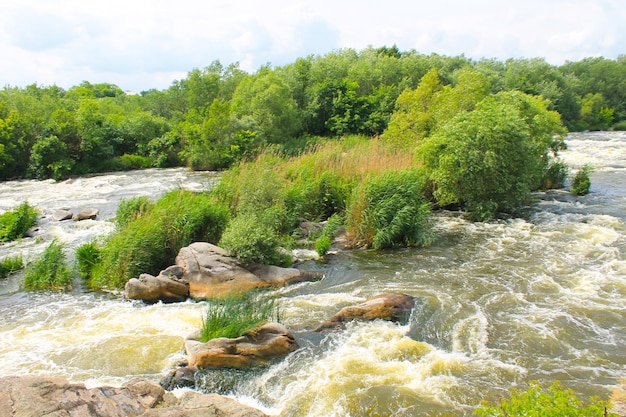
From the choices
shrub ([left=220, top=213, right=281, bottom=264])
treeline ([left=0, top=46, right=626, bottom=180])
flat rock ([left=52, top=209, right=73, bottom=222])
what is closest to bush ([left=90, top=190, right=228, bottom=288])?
shrub ([left=220, top=213, right=281, bottom=264])

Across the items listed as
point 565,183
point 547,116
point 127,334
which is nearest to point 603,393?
point 127,334

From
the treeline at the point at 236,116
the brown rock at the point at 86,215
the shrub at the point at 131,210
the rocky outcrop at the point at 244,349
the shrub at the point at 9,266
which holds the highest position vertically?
the treeline at the point at 236,116

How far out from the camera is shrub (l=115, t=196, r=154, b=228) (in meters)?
15.4

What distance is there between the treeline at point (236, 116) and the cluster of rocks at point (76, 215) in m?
11.4

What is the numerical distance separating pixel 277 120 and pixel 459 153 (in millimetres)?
21593

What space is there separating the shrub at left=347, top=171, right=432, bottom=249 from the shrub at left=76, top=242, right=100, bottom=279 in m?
8.39

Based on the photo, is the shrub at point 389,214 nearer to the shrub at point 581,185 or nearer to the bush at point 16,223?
the shrub at point 581,185

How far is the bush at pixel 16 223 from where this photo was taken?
705 inches

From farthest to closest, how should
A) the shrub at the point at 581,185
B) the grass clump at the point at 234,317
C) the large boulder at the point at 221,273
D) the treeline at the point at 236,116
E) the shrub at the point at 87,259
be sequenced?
1. the treeline at the point at 236,116
2. the shrub at the point at 581,185
3. the shrub at the point at 87,259
4. the large boulder at the point at 221,273
5. the grass clump at the point at 234,317

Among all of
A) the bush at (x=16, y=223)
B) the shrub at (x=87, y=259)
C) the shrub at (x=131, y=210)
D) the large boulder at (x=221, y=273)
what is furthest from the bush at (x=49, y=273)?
the bush at (x=16, y=223)

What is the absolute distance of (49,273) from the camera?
13.4 m

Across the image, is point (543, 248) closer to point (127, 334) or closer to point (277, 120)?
point (127, 334)

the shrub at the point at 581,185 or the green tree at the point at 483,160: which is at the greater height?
the green tree at the point at 483,160

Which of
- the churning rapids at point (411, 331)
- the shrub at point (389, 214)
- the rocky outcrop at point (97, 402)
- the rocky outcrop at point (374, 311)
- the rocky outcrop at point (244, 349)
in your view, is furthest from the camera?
the shrub at point (389, 214)
